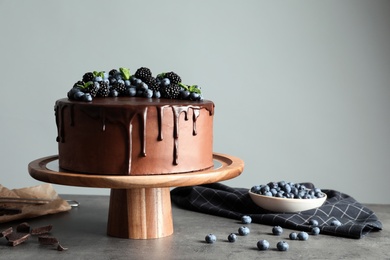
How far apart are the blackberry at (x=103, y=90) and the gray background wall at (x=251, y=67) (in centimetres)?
208

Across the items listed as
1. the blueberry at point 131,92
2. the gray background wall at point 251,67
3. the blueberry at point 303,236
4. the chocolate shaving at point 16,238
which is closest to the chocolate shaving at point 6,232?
the chocolate shaving at point 16,238

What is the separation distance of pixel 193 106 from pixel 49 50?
2.41 m

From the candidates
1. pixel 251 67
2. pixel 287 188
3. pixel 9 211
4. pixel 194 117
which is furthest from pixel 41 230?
pixel 251 67

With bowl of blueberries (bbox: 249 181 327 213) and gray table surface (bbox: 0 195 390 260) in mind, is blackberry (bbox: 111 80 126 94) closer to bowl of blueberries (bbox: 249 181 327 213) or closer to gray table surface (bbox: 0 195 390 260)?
gray table surface (bbox: 0 195 390 260)

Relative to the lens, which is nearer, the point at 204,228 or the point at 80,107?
the point at 80,107

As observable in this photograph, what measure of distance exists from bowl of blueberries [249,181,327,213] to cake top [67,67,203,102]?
0.43 metres

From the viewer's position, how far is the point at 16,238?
6.72 ft

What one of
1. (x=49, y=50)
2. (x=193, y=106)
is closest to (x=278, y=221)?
(x=193, y=106)

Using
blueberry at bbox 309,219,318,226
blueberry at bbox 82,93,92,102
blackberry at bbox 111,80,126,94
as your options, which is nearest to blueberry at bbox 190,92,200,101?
blackberry at bbox 111,80,126,94

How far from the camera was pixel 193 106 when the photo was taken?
209 centimetres

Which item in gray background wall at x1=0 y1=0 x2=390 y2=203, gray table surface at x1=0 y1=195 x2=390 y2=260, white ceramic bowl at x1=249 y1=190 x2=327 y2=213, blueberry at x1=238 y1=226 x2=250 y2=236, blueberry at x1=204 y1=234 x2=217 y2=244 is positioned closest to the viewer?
gray table surface at x1=0 y1=195 x2=390 y2=260

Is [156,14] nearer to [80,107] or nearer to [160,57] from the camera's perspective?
[160,57]

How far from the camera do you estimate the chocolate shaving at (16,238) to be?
2023mm

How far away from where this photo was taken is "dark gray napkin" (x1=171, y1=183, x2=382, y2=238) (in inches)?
88.2
